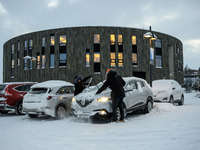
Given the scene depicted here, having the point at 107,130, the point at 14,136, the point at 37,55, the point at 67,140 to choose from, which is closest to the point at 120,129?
the point at 107,130

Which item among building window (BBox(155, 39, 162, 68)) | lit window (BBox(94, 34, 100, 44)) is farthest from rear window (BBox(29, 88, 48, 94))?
building window (BBox(155, 39, 162, 68))

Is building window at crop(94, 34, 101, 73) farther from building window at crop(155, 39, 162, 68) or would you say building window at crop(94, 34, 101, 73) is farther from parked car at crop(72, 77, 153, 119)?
parked car at crop(72, 77, 153, 119)

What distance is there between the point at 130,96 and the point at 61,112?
9.72ft

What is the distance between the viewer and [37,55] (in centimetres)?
3656

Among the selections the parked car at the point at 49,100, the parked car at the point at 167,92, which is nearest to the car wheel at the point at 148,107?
the parked car at the point at 167,92

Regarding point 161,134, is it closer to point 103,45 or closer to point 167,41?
point 103,45

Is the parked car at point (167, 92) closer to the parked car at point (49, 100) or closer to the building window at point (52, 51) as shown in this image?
the parked car at point (49, 100)

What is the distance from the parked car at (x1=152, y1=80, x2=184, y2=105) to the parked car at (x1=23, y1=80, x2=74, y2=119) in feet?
17.2

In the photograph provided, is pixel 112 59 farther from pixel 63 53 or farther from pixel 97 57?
pixel 63 53

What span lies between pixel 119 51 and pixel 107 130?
2816 cm

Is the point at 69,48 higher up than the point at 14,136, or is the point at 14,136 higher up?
the point at 69,48

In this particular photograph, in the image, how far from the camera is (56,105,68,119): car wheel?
29.0 feet

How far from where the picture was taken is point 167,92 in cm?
1195

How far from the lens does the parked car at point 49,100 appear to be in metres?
8.48
